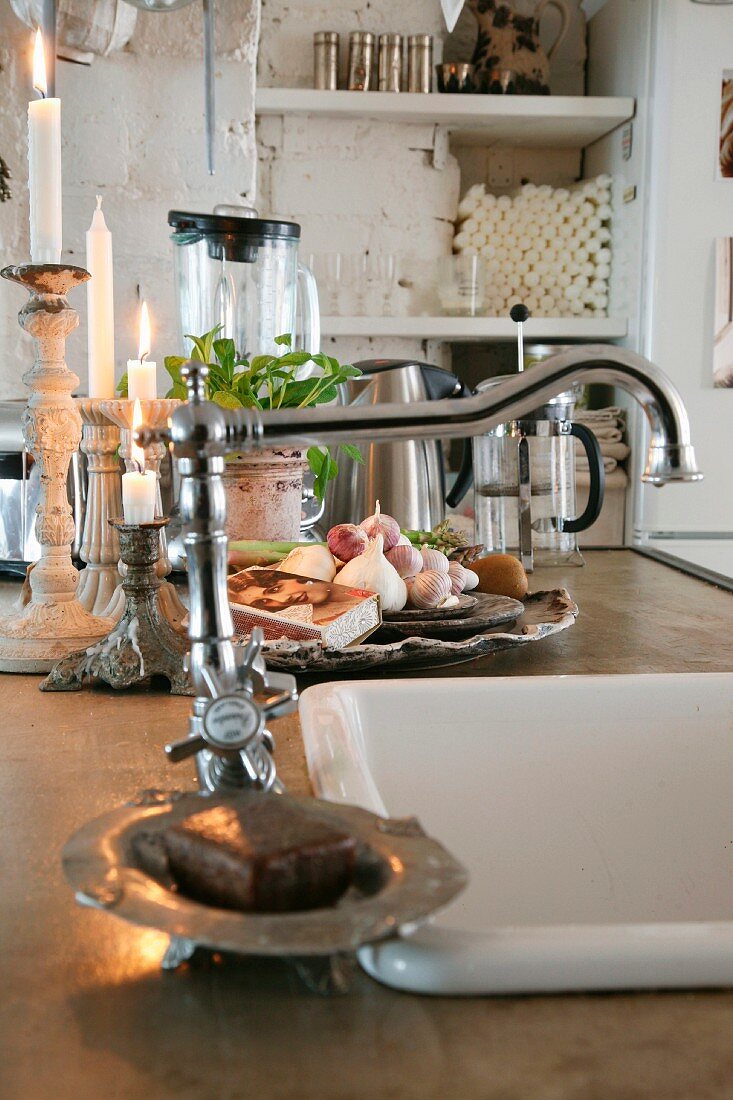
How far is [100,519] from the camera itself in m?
0.86

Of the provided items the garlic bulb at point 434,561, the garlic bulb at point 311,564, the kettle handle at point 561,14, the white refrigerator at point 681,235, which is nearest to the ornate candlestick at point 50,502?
the garlic bulb at point 311,564

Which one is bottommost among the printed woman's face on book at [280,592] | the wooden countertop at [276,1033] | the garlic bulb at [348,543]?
the wooden countertop at [276,1033]

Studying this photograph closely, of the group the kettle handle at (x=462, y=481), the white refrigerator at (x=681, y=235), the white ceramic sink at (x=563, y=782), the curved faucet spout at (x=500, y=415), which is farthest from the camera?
the white refrigerator at (x=681, y=235)

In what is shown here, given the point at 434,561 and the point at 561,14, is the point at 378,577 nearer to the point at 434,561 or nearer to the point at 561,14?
the point at 434,561

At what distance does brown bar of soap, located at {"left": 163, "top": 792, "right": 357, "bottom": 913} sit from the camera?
0.32 meters

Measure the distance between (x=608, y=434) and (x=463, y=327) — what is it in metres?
0.44

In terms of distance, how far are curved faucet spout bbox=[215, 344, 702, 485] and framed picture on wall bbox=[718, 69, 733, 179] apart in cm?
231

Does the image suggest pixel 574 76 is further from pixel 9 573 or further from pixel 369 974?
pixel 369 974

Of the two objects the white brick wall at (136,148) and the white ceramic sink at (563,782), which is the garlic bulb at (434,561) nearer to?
the white ceramic sink at (563,782)

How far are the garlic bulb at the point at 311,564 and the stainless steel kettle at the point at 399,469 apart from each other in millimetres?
751

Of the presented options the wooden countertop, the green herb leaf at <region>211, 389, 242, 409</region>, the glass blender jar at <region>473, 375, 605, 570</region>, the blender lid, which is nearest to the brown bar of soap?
the wooden countertop

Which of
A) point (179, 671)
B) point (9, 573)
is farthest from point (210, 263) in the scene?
point (179, 671)

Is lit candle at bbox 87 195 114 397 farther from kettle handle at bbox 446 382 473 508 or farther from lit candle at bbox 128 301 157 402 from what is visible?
kettle handle at bbox 446 382 473 508

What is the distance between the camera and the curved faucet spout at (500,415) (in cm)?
42
